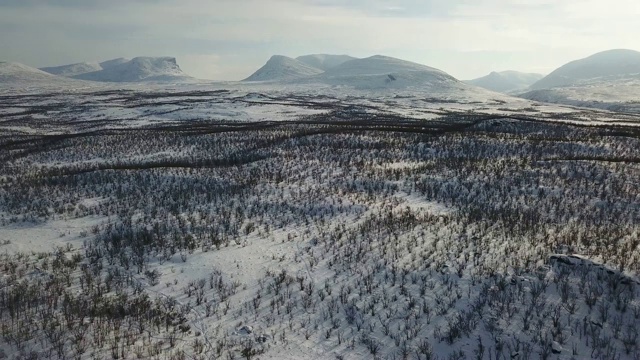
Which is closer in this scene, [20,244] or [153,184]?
[20,244]

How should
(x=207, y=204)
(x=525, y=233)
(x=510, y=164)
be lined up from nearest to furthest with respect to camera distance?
(x=525, y=233), (x=207, y=204), (x=510, y=164)

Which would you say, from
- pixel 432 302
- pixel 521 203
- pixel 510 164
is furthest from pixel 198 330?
pixel 510 164

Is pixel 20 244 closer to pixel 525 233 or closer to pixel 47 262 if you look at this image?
pixel 47 262

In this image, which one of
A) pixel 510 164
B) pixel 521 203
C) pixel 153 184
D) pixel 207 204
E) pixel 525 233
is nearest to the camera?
pixel 525 233

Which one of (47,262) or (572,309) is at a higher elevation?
(572,309)

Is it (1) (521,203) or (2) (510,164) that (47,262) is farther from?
(2) (510,164)

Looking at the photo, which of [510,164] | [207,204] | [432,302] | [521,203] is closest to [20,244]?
[207,204]
